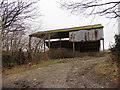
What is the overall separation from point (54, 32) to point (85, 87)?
12137mm

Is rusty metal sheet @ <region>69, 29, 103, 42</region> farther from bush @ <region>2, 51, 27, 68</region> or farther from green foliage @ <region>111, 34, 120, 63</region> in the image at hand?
green foliage @ <region>111, 34, 120, 63</region>

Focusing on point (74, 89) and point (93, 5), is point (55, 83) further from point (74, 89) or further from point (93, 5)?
point (93, 5)

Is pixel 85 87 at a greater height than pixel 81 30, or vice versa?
pixel 81 30

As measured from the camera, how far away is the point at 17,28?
1141 cm

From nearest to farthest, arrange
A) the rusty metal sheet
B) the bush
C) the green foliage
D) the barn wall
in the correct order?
the green foliage, the bush, the rusty metal sheet, the barn wall

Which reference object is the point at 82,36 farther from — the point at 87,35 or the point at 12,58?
the point at 12,58

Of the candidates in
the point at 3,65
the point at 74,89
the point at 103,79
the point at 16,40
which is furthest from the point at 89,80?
the point at 16,40

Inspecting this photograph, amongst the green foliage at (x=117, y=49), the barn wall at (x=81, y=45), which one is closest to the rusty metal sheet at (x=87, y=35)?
the barn wall at (x=81, y=45)

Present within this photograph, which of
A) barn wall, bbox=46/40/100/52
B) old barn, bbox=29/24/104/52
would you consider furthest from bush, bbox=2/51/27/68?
barn wall, bbox=46/40/100/52

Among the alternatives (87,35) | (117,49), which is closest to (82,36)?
(87,35)

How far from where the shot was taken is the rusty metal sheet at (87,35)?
1432 cm

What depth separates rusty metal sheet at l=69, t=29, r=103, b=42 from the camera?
47.0ft

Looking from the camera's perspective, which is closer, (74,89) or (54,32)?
(74,89)

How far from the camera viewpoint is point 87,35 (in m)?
14.8
